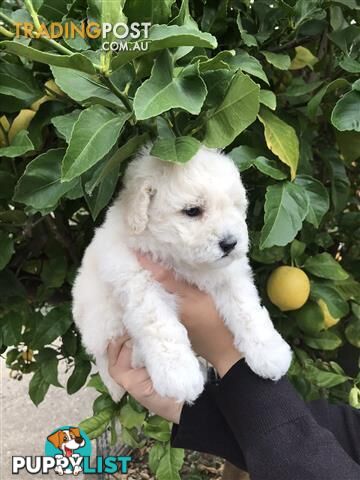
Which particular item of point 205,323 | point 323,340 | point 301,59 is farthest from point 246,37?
point 323,340

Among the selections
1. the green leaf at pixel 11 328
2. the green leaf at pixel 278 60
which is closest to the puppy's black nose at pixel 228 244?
the green leaf at pixel 278 60

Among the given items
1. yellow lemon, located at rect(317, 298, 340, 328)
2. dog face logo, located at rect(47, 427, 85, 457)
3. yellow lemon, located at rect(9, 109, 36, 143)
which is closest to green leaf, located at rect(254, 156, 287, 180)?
yellow lemon, located at rect(317, 298, 340, 328)

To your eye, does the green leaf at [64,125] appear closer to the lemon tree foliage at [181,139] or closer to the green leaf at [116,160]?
the lemon tree foliage at [181,139]

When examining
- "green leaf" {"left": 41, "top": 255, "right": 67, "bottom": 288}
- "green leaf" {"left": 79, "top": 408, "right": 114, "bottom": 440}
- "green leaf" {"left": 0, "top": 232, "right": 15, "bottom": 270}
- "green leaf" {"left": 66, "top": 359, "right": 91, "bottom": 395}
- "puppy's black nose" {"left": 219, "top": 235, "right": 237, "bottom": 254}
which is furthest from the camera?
"green leaf" {"left": 66, "top": 359, "right": 91, "bottom": 395}

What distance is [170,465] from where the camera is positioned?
1390mm

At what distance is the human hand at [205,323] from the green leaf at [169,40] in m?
0.49

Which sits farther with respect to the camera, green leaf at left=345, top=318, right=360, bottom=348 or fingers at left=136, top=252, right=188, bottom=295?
green leaf at left=345, top=318, right=360, bottom=348

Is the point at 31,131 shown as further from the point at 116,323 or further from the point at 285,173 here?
the point at 285,173

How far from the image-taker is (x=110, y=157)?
0.94 meters

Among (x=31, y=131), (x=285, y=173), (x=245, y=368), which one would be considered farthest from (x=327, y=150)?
(x=31, y=131)

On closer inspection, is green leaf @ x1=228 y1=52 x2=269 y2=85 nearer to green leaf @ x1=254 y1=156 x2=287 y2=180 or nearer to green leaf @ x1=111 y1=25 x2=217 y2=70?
green leaf @ x1=254 y1=156 x2=287 y2=180

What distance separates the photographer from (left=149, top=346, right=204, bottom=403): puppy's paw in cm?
96

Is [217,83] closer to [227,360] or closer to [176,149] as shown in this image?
[176,149]

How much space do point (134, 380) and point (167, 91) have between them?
679 millimetres
